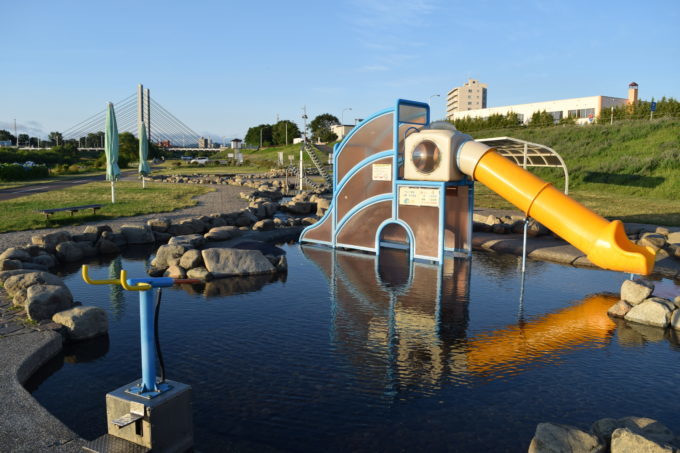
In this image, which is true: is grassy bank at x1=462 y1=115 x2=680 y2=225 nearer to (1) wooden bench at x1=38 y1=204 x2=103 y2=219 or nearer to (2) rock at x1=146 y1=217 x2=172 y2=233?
(2) rock at x1=146 y1=217 x2=172 y2=233

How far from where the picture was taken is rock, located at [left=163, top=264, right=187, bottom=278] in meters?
13.6

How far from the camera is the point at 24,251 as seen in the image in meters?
14.2

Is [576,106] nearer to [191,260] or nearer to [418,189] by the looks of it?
[418,189]

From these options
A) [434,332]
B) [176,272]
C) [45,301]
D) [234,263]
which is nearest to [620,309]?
[434,332]

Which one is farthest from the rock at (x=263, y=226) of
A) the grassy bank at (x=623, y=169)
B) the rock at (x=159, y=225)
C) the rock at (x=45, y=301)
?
the grassy bank at (x=623, y=169)

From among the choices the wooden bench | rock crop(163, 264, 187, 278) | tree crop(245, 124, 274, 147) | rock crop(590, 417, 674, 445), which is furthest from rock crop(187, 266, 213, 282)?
tree crop(245, 124, 274, 147)

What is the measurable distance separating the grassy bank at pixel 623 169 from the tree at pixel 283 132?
2910 inches

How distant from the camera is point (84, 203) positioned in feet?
86.2

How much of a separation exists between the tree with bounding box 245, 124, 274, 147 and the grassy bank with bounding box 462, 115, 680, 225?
296 feet

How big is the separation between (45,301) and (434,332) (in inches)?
281

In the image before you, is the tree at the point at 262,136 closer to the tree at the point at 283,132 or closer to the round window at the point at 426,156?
the tree at the point at 283,132

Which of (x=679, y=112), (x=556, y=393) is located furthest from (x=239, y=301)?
(x=679, y=112)

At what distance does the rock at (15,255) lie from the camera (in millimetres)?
13169

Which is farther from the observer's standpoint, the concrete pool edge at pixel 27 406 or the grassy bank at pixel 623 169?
the grassy bank at pixel 623 169
